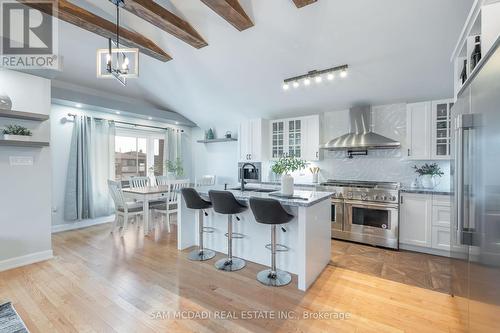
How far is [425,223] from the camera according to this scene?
327cm

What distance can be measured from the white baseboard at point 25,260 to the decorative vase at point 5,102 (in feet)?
5.96

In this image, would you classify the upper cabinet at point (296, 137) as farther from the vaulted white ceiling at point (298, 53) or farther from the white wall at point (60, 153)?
the white wall at point (60, 153)

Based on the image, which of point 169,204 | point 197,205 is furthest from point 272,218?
point 169,204

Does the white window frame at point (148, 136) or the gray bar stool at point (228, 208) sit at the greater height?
the white window frame at point (148, 136)

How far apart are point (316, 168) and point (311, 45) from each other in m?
2.40

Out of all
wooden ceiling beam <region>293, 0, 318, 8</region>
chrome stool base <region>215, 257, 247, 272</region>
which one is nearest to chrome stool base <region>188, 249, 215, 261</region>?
chrome stool base <region>215, 257, 247, 272</region>

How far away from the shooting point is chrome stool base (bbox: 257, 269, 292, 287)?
8.00ft

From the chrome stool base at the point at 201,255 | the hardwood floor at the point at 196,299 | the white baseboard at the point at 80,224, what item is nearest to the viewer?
the hardwood floor at the point at 196,299

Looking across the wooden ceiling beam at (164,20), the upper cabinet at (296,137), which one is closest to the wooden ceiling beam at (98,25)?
the wooden ceiling beam at (164,20)

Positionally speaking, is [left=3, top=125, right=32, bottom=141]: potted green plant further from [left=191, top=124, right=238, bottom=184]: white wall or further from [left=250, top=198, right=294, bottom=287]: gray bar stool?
[left=191, top=124, right=238, bottom=184]: white wall

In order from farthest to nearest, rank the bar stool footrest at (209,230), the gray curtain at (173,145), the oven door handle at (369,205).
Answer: the gray curtain at (173,145) < the oven door handle at (369,205) < the bar stool footrest at (209,230)

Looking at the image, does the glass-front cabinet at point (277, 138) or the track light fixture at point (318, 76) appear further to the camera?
the glass-front cabinet at point (277, 138)

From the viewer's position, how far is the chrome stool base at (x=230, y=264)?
2770 millimetres

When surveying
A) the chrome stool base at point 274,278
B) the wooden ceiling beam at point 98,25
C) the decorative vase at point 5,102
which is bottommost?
the chrome stool base at point 274,278
